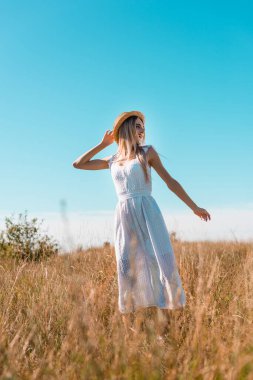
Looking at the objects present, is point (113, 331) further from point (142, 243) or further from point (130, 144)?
point (130, 144)

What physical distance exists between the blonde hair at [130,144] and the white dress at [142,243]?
5cm

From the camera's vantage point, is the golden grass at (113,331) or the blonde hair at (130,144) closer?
the golden grass at (113,331)

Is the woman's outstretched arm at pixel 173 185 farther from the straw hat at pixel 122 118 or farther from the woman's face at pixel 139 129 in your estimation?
the straw hat at pixel 122 118

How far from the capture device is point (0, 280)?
5059mm

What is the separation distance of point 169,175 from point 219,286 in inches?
55.5

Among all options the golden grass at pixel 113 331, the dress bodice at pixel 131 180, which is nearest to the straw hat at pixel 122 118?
the dress bodice at pixel 131 180

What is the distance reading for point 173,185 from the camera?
3936 millimetres

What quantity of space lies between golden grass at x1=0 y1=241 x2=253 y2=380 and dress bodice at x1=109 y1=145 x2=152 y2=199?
2.35 feet

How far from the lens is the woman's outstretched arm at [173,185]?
3.93 metres

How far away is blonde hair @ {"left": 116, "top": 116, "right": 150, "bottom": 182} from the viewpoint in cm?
384

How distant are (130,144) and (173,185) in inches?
19.6

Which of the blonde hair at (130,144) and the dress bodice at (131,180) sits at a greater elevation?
the blonde hair at (130,144)

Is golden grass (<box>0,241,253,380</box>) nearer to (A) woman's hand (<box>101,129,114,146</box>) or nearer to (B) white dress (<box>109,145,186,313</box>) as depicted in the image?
(B) white dress (<box>109,145,186,313</box>)

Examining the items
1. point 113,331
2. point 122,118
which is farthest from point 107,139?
point 113,331
